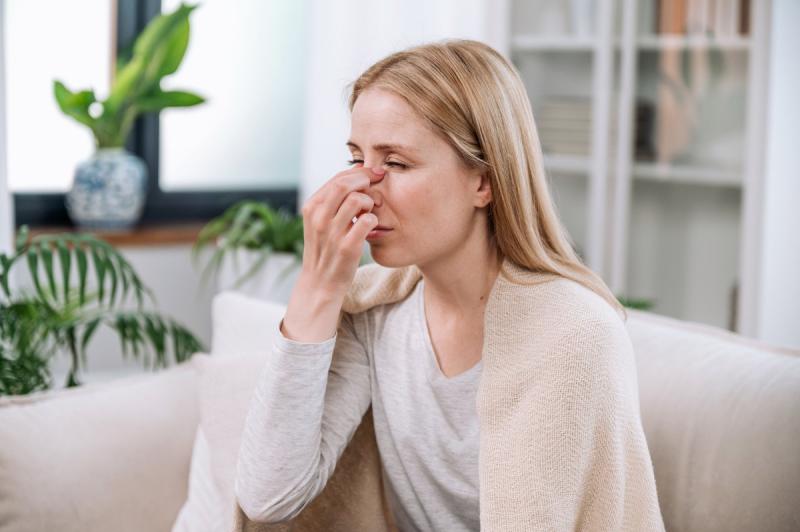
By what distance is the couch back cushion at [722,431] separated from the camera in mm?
1398

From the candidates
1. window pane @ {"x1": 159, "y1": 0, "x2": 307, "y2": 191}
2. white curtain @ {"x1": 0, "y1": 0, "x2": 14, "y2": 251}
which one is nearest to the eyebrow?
white curtain @ {"x1": 0, "y1": 0, "x2": 14, "y2": 251}

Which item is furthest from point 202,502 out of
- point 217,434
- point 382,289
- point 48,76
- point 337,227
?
point 48,76

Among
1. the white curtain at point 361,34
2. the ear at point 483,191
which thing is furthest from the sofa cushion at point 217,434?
the white curtain at point 361,34

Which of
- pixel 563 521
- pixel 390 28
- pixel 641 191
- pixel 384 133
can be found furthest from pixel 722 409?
pixel 390 28

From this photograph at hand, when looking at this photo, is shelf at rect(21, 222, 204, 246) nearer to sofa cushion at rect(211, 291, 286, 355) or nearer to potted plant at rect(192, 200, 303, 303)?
potted plant at rect(192, 200, 303, 303)

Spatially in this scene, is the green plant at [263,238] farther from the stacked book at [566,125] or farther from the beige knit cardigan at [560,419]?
the beige knit cardigan at [560,419]

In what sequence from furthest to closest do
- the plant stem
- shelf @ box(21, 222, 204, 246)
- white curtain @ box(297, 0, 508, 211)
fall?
white curtain @ box(297, 0, 508, 211)
shelf @ box(21, 222, 204, 246)
the plant stem

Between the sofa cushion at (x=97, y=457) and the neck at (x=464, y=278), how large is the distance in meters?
0.58

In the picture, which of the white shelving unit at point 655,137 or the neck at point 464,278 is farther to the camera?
the white shelving unit at point 655,137

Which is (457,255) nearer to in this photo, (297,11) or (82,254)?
(82,254)

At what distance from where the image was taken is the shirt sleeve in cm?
141

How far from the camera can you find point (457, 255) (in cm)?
145

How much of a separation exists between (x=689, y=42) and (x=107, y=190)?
6.10 ft

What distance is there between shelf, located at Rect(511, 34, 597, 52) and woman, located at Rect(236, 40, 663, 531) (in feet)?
6.77
